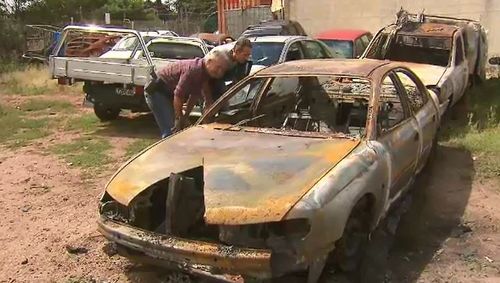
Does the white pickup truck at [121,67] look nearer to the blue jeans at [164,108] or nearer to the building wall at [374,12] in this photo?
the blue jeans at [164,108]

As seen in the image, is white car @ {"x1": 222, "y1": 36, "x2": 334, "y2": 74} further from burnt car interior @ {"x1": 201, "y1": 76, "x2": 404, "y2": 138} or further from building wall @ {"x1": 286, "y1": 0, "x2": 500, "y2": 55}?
building wall @ {"x1": 286, "y1": 0, "x2": 500, "y2": 55}

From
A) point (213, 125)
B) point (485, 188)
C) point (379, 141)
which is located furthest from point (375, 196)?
point (485, 188)

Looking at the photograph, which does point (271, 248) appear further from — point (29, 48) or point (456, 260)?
point (29, 48)

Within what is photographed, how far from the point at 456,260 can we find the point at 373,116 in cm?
127

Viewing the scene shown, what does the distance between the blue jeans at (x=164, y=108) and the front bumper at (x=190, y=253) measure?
2.85 metres

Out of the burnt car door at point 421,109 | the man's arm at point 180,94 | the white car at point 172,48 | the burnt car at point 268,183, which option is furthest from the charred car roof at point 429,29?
the man's arm at point 180,94

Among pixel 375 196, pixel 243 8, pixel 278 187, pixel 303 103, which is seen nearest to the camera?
pixel 278 187

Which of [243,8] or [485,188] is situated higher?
[243,8]

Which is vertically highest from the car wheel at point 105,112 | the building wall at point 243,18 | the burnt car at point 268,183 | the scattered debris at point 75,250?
the building wall at point 243,18

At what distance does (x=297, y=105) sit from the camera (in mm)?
Answer: 5738

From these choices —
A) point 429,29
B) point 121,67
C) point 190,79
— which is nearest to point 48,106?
point 121,67

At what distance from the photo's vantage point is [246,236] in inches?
139

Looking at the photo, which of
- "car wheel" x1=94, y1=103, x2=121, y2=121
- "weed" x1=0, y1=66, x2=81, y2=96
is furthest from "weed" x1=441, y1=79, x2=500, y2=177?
"weed" x1=0, y1=66, x2=81, y2=96

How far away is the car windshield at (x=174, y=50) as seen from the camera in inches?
380
